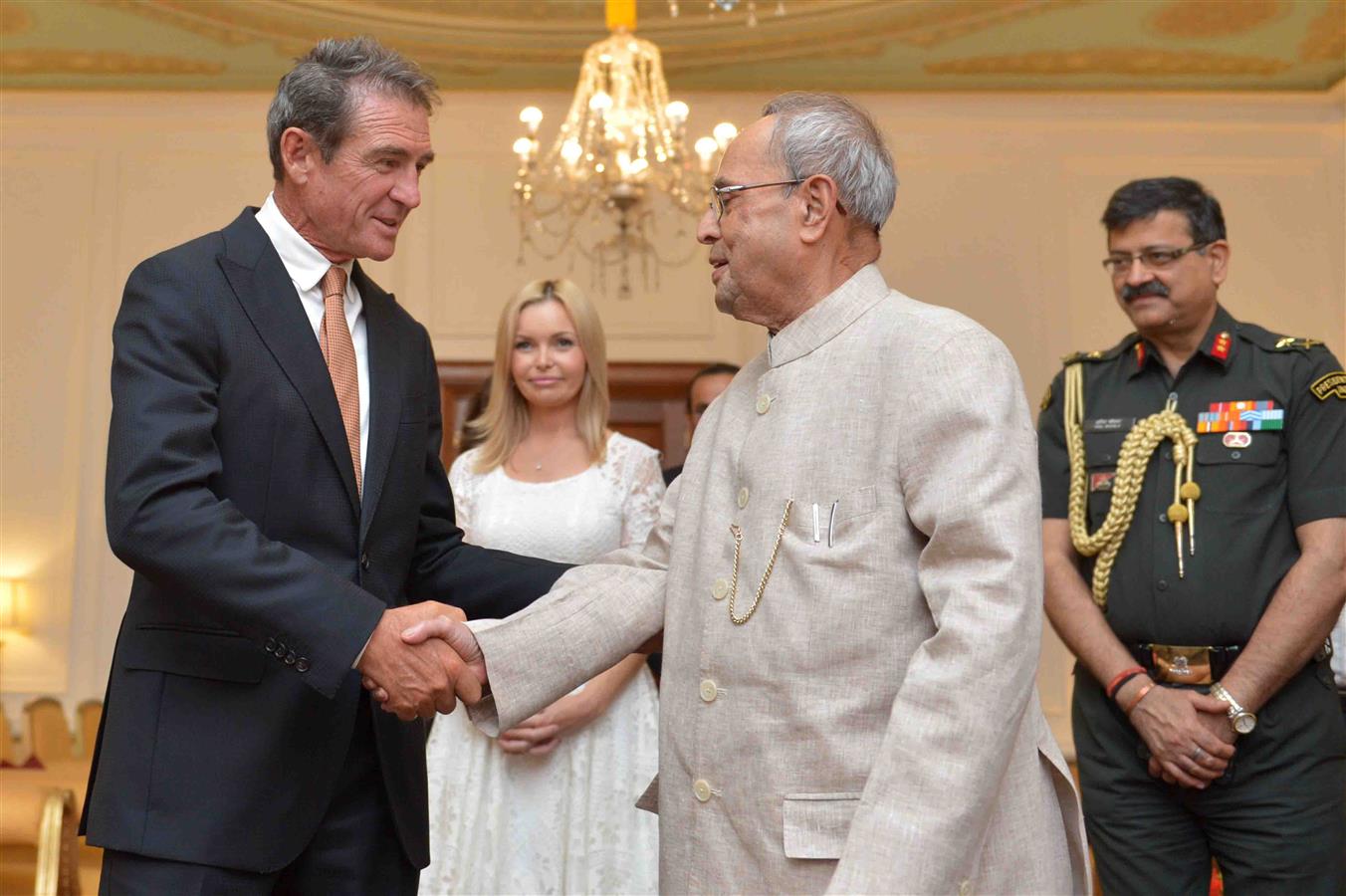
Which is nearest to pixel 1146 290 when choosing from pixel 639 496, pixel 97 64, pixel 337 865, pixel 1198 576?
pixel 1198 576

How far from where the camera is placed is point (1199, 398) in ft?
9.93

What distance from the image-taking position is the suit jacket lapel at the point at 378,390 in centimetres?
212

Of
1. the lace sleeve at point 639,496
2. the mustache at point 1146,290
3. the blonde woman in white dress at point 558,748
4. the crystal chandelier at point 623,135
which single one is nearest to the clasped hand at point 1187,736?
the mustache at point 1146,290

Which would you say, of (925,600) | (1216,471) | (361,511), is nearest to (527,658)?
(361,511)

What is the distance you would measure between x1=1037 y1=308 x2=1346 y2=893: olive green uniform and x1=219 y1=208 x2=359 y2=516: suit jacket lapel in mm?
1767

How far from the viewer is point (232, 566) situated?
1890mm

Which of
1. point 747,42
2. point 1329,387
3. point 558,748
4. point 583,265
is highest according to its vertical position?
point 747,42

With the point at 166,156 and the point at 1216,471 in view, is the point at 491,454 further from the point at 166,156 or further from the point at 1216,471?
the point at 166,156

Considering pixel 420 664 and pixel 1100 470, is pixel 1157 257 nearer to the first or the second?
pixel 1100 470

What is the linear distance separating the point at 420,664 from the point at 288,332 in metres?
0.54

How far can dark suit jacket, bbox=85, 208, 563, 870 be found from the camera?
1.91 meters

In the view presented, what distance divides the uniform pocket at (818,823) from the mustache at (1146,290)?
5.75 ft

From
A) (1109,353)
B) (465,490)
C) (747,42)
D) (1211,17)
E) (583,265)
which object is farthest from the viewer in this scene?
(583,265)

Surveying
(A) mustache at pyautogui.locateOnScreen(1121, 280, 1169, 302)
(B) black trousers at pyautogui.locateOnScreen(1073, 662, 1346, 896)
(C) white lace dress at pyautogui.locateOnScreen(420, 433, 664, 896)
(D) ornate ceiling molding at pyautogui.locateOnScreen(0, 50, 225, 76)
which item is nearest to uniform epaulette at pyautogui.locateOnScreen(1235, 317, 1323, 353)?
(A) mustache at pyautogui.locateOnScreen(1121, 280, 1169, 302)
